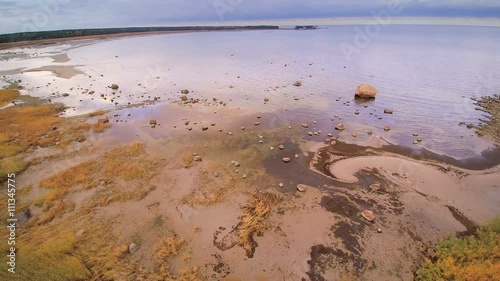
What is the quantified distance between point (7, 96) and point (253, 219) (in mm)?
38196

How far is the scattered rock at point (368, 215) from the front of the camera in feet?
37.5

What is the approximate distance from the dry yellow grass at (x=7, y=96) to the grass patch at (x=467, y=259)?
1627 inches

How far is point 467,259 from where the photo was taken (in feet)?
28.7

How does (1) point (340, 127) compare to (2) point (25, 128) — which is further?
(2) point (25, 128)

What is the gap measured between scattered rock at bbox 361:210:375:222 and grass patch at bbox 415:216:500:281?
2536 millimetres

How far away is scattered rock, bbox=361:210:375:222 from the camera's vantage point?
11.4 metres

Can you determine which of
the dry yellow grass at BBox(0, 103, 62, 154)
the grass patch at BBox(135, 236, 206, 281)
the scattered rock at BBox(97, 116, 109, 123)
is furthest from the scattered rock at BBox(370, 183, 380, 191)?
the dry yellow grass at BBox(0, 103, 62, 154)

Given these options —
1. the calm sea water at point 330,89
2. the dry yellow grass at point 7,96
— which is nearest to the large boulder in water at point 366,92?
the calm sea water at point 330,89

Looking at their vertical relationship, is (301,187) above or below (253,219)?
above

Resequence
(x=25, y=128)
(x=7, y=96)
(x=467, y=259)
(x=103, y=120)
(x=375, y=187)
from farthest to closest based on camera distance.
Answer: (x=7, y=96) < (x=103, y=120) < (x=25, y=128) < (x=375, y=187) < (x=467, y=259)

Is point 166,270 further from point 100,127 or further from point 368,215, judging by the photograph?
point 100,127

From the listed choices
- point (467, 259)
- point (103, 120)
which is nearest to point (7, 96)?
point (103, 120)

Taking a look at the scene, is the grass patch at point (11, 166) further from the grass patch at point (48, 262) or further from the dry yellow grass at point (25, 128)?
the grass patch at point (48, 262)

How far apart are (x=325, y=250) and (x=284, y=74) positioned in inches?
1425
